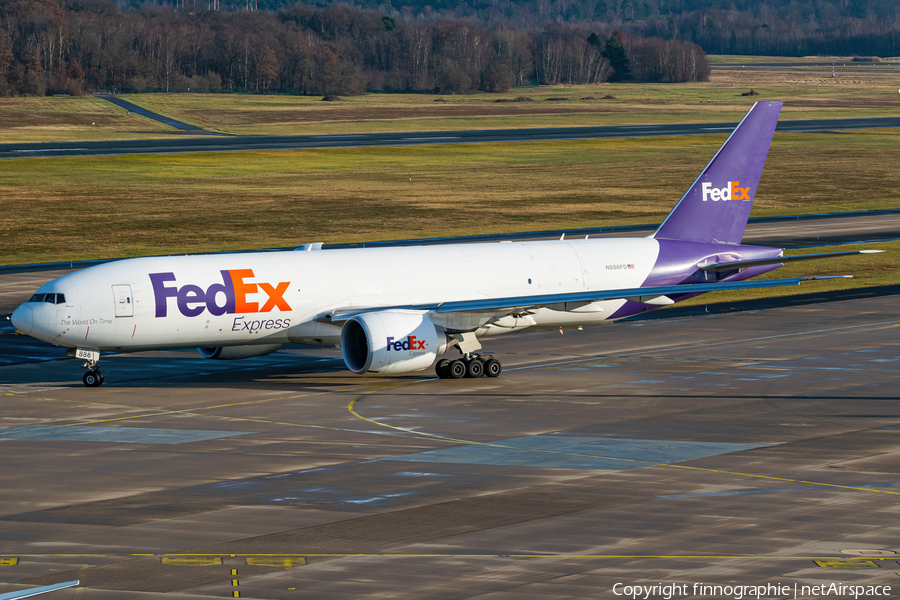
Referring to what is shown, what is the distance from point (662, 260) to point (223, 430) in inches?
747

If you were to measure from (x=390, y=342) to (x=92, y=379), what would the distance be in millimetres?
10152

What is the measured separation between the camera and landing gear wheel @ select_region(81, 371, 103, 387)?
40000 millimetres

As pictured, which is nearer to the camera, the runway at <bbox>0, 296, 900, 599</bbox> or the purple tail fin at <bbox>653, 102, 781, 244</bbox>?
the runway at <bbox>0, 296, 900, 599</bbox>

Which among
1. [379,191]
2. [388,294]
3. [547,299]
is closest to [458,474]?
[547,299]

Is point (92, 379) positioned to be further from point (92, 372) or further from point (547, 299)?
point (547, 299)

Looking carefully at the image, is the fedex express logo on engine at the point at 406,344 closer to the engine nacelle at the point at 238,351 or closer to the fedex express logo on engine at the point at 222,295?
the fedex express logo on engine at the point at 222,295

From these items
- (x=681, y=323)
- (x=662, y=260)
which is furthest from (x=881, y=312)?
(x=662, y=260)

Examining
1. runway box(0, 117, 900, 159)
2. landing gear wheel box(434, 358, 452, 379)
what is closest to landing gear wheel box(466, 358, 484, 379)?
landing gear wheel box(434, 358, 452, 379)

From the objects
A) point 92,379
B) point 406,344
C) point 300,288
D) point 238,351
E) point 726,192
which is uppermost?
point 726,192

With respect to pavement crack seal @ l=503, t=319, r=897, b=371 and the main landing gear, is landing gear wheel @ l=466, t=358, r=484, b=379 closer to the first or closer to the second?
the main landing gear

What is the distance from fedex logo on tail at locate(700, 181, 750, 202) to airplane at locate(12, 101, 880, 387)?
20cm

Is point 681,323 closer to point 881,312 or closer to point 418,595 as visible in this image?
point 881,312

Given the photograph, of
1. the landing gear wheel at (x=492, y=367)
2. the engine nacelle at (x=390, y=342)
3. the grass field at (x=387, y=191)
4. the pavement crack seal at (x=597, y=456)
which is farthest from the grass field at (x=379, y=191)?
the pavement crack seal at (x=597, y=456)

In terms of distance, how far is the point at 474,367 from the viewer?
41.3 meters
